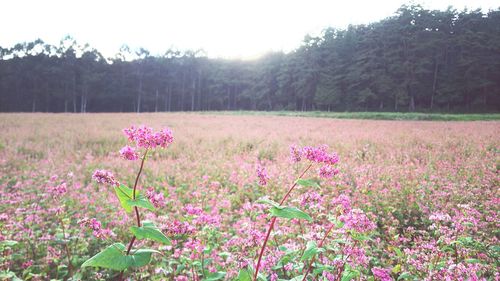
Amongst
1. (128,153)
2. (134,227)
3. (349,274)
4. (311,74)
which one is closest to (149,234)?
(134,227)

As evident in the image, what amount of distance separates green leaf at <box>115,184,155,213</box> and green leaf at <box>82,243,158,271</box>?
0.67 feet

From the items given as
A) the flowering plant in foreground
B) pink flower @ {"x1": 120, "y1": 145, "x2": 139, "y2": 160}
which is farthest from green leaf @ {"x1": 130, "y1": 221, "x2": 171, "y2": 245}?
pink flower @ {"x1": 120, "y1": 145, "x2": 139, "y2": 160}

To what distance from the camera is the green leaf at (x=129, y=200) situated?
129 centimetres

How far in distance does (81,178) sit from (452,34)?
6286cm

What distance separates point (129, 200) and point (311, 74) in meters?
62.9

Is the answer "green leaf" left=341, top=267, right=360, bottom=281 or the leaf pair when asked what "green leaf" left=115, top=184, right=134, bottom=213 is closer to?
the leaf pair

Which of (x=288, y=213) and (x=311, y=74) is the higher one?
(x=311, y=74)

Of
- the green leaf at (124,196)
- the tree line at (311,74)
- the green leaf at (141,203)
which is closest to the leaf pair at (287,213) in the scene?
the green leaf at (141,203)

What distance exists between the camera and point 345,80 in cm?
5694

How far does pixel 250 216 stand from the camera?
14.0 ft

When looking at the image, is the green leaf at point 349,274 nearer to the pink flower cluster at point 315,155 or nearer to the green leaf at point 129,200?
the pink flower cluster at point 315,155

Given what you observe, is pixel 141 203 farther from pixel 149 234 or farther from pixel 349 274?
pixel 349 274

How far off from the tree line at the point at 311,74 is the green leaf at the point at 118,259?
5206 cm

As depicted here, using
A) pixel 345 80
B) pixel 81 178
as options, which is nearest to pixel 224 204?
pixel 81 178
